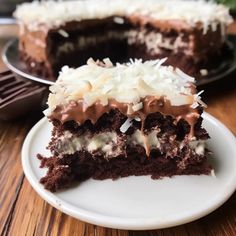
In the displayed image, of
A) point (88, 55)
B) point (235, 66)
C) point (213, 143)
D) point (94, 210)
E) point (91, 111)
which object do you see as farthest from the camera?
point (88, 55)

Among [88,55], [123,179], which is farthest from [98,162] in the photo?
[88,55]

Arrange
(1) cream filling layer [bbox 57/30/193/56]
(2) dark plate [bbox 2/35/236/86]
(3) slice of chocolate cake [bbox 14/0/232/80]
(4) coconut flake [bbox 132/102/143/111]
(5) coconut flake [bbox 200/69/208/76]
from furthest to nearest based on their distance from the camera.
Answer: (1) cream filling layer [bbox 57/30/193/56] < (3) slice of chocolate cake [bbox 14/0/232/80] < (5) coconut flake [bbox 200/69/208/76] < (2) dark plate [bbox 2/35/236/86] < (4) coconut flake [bbox 132/102/143/111]

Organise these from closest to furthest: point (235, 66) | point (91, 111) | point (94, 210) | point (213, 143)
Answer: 1. point (94, 210)
2. point (91, 111)
3. point (213, 143)
4. point (235, 66)

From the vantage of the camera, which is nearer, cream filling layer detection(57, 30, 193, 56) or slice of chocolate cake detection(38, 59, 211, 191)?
slice of chocolate cake detection(38, 59, 211, 191)

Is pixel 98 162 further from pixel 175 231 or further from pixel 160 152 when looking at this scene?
pixel 175 231

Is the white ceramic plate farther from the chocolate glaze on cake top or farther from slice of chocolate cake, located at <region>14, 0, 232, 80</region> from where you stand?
slice of chocolate cake, located at <region>14, 0, 232, 80</region>

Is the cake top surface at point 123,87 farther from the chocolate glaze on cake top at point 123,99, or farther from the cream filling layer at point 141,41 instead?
the cream filling layer at point 141,41

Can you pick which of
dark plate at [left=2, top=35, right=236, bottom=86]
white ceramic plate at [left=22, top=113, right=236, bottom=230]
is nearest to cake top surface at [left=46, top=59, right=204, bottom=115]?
white ceramic plate at [left=22, top=113, right=236, bottom=230]

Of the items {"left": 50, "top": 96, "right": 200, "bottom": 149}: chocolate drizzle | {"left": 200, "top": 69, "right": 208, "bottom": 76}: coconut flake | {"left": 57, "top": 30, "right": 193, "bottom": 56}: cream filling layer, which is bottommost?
{"left": 57, "top": 30, "right": 193, "bottom": 56}: cream filling layer
